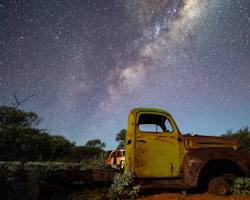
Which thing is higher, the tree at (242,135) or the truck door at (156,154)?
the tree at (242,135)

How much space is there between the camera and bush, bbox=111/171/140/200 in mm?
7242

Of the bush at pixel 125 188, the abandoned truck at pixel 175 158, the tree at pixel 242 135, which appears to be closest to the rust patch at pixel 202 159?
the abandoned truck at pixel 175 158

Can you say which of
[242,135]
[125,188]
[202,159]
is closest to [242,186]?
[202,159]

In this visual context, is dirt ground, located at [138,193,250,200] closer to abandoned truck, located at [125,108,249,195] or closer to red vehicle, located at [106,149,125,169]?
abandoned truck, located at [125,108,249,195]

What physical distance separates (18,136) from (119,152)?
19.8 ft

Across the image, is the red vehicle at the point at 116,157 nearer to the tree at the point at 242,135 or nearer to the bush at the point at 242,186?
the bush at the point at 242,186

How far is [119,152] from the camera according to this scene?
14.1 m

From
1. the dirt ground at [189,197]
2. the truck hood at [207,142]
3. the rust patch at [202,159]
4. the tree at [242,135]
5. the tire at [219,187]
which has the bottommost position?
the dirt ground at [189,197]

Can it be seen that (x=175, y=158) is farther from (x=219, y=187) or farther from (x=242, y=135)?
(x=242, y=135)

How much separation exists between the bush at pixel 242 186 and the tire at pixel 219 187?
0.56 feet

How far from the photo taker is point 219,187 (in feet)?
25.3

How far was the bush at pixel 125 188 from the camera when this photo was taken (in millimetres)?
7242

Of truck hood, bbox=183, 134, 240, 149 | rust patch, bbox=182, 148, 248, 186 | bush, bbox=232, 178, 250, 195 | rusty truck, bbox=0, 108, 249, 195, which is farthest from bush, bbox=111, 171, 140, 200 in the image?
bush, bbox=232, 178, 250, 195

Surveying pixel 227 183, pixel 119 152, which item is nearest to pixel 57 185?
pixel 227 183
